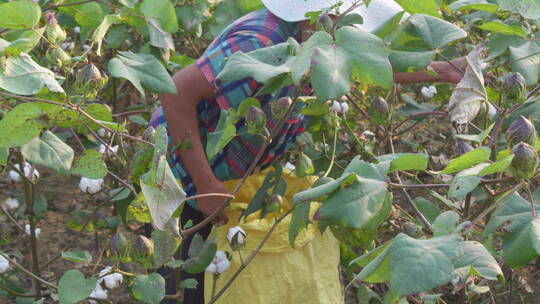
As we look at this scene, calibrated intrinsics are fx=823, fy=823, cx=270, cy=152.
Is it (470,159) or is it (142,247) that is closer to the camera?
(470,159)

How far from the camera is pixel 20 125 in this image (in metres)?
1.14

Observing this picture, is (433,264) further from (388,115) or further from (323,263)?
(323,263)

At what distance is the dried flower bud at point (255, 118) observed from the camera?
117 cm

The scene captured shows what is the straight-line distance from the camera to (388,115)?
4.48 feet

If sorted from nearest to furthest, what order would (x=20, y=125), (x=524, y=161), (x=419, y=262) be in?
(x=419, y=262), (x=524, y=161), (x=20, y=125)

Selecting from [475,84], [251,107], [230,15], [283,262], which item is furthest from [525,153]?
[230,15]

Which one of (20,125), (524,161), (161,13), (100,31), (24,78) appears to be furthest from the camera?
(161,13)

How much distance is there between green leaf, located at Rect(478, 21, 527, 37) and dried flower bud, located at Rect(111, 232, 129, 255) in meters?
0.59

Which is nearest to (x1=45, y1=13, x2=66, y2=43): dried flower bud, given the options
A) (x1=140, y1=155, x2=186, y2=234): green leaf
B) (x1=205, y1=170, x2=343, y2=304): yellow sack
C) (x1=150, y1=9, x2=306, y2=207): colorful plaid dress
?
(x1=150, y1=9, x2=306, y2=207): colorful plaid dress

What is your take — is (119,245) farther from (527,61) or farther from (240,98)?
(527,61)

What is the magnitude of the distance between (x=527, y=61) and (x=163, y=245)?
0.57 m

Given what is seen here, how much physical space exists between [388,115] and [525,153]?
0.51m

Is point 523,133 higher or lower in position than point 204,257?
higher

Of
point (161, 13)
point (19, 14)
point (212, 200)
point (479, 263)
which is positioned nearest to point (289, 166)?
point (212, 200)
